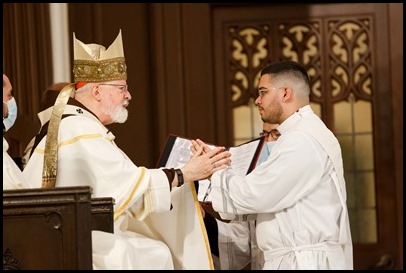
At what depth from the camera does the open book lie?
18.8 feet

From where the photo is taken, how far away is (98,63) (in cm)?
567

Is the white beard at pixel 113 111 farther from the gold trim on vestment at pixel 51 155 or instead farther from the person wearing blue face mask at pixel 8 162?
the person wearing blue face mask at pixel 8 162

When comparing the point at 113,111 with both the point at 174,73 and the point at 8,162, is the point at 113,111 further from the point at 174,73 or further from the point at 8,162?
the point at 174,73

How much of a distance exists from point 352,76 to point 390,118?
1.61 ft

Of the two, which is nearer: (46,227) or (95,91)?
(46,227)

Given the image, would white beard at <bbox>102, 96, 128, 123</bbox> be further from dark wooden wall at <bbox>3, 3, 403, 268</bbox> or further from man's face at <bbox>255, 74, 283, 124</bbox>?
dark wooden wall at <bbox>3, 3, 403, 268</bbox>

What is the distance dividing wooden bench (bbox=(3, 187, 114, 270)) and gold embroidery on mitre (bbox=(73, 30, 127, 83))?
1.28 metres

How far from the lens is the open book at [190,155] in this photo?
5.72m

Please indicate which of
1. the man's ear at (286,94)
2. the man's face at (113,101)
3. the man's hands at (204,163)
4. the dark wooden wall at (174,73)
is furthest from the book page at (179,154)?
the dark wooden wall at (174,73)

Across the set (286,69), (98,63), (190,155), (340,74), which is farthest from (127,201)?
(340,74)

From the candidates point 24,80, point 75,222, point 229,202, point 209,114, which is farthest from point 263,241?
point 209,114

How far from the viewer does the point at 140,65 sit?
9.11m

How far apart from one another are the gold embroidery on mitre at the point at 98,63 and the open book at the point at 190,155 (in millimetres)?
467

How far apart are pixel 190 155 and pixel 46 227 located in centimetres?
138
